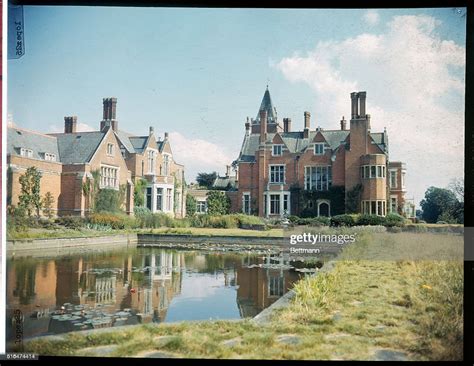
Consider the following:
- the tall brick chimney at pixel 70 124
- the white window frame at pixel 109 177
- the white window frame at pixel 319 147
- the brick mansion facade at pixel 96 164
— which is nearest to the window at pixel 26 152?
the brick mansion facade at pixel 96 164

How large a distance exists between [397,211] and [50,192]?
346 cm

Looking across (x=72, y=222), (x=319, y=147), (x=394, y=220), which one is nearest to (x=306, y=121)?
(x=319, y=147)

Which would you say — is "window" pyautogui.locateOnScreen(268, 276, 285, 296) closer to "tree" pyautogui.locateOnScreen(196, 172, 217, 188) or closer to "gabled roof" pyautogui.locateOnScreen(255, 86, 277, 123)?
"tree" pyautogui.locateOnScreen(196, 172, 217, 188)

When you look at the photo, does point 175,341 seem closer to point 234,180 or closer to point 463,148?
point 234,180

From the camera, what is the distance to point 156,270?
511 centimetres

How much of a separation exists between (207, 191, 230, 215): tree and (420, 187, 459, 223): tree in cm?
191

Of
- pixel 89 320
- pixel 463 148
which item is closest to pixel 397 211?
pixel 463 148

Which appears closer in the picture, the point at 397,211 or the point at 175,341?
the point at 175,341

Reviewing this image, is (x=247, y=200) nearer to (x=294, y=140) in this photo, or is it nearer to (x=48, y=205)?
(x=294, y=140)

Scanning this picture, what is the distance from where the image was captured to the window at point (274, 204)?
5.22m

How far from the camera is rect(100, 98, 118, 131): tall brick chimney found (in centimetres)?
505

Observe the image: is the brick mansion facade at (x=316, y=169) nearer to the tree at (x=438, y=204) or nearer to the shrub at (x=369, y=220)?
the shrub at (x=369, y=220)

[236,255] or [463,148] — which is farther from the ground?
[463,148]

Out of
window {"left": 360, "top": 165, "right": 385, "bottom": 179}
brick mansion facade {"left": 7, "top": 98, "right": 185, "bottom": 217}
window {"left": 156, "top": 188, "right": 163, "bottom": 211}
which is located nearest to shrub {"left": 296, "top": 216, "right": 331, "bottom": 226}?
window {"left": 360, "top": 165, "right": 385, "bottom": 179}
